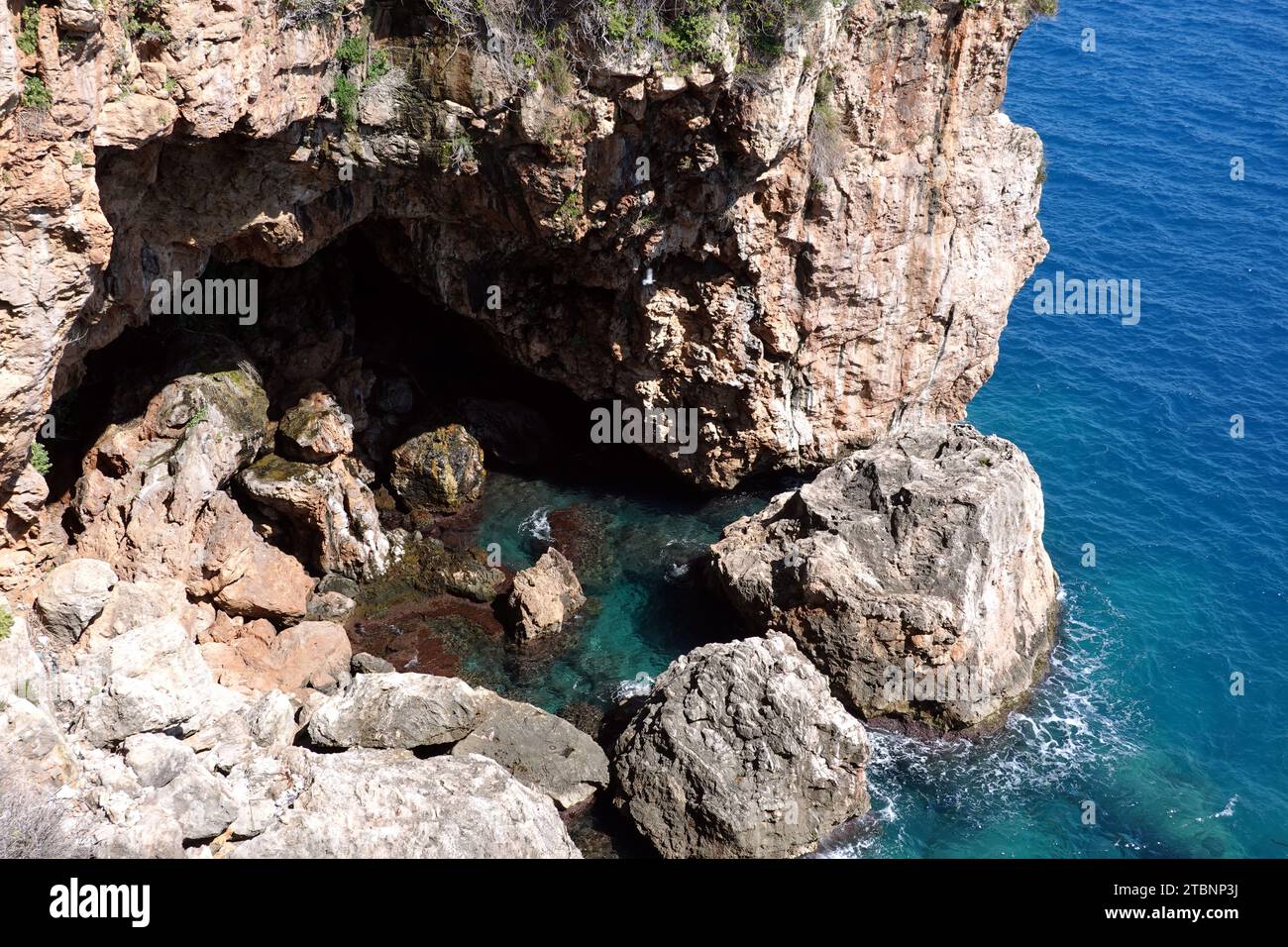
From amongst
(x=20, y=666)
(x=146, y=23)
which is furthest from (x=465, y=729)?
(x=146, y=23)

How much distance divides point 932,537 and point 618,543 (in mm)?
8460

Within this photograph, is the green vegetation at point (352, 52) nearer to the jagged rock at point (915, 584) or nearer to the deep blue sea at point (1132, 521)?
the deep blue sea at point (1132, 521)

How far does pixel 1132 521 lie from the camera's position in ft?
101

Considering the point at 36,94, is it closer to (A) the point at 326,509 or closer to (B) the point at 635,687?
(A) the point at 326,509

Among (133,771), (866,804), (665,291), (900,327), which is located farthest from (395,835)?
(900,327)

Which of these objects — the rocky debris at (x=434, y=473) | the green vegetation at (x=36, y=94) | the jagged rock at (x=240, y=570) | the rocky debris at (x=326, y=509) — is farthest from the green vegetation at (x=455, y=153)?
the rocky debris at (x=434, y=473)

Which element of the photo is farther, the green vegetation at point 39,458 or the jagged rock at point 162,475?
the jagged rock at point 162,475

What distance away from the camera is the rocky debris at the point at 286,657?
904 inches

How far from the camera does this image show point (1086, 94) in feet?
162

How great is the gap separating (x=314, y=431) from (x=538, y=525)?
6.29 m

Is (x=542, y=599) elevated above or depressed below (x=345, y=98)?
below

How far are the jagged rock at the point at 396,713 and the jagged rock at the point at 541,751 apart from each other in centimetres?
45

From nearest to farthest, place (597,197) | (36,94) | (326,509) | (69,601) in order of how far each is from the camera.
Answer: (36,94) → (69,601) → (597,197) → (326,509)

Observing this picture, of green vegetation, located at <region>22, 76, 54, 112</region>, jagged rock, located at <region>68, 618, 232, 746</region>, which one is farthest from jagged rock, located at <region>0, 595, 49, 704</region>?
green vegetation, located at <region>22, 76, 54, 112</region>
